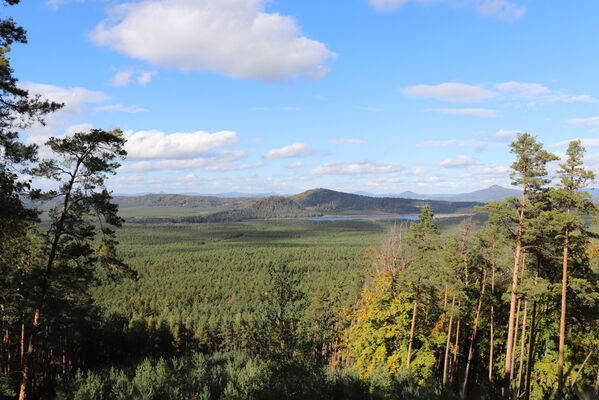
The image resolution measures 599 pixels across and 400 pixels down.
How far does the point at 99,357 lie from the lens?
5450 centimetres

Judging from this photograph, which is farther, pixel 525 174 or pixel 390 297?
pixel 390 297

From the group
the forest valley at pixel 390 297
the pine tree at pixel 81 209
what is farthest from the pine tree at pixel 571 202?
the pine tree at pixel 81 209

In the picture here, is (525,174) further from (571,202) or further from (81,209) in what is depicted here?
(81,209)

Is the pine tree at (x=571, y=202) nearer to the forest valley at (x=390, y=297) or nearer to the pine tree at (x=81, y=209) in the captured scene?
the forest valley at (x=390, y=297)

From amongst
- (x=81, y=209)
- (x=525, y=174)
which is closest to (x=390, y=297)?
(x=525, y=174)

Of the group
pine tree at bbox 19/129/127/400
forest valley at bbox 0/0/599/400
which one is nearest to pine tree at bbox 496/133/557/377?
forest valley at bbox 0/0/599/400

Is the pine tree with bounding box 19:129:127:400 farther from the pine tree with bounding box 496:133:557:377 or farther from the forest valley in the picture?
the pine tree with bounding box 496:133:557:377

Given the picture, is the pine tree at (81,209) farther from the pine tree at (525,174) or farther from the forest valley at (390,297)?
the pine tree at (525,174)

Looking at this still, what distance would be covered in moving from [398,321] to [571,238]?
38.0ft

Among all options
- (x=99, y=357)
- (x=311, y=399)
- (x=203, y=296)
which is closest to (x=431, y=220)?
(x=311, y=399)

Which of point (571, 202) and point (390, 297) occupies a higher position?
point (571, 202)

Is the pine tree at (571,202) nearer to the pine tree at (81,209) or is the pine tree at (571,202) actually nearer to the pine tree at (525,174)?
the pine tree at (525,174)

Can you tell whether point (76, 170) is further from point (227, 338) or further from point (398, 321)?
point (227, 338)

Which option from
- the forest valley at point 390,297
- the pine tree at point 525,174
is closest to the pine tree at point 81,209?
the forest valley at point 390,297
